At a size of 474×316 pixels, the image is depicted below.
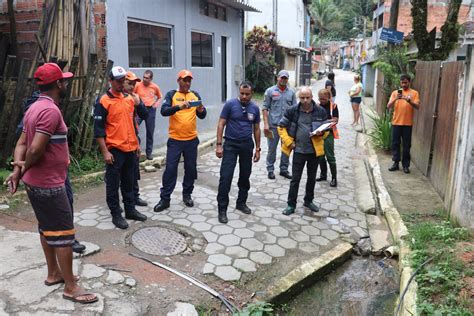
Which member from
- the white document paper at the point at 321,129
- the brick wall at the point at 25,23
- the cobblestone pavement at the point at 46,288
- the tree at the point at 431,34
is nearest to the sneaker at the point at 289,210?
the white document paper at the point at 321,129

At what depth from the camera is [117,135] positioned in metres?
4.73

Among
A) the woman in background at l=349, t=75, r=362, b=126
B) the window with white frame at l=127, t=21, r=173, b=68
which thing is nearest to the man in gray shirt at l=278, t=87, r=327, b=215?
the window with white frame at l=127, t=21, r=173, b=68

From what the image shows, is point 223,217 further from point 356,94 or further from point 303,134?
point 356,94

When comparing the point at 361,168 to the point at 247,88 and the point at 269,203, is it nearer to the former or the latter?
the point at 269,203

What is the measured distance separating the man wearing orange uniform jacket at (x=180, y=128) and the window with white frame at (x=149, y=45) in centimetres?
325

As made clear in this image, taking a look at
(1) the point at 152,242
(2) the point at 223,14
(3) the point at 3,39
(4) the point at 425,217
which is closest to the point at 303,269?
(1) the point at 152,242

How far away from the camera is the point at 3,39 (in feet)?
26.1

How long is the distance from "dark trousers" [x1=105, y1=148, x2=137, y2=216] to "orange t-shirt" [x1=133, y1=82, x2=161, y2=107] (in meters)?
3.11

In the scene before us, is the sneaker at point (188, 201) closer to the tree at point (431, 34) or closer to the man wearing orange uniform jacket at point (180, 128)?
the man wearing orange uniform jacket at point (180, 128)

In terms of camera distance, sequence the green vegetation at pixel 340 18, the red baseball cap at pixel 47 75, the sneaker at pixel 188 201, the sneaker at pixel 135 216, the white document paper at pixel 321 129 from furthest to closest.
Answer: the green vegetation at pixel 340 18
the sneaker at pixel 188 201
the white document paper at pixel 321 129
the sneaker at pixel 135 216
the red baseball cap at pixel 47 75

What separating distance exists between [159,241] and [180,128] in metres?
1.51

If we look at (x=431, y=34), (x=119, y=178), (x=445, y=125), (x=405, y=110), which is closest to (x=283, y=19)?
(x=431, y=34)

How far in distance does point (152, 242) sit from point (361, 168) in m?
5.11

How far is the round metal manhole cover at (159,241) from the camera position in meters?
4.57
